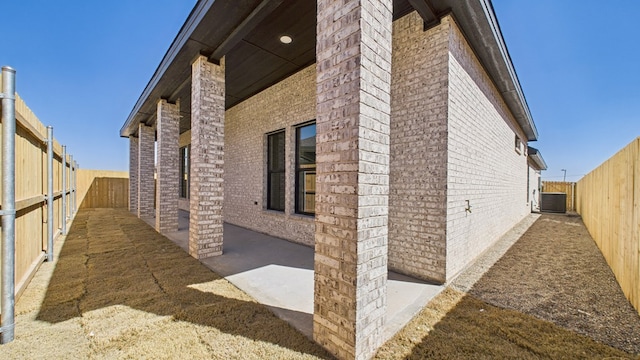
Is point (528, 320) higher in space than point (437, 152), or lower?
lower

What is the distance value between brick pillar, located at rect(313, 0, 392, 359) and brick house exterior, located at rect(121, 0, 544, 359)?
11 mm

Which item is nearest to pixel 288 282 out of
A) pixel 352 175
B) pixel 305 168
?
pixel 352 175

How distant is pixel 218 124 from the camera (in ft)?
15.6

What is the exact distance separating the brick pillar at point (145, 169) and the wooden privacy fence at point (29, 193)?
5.01m

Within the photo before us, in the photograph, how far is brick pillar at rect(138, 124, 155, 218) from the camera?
9.29 m

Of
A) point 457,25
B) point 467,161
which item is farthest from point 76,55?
point 467,161

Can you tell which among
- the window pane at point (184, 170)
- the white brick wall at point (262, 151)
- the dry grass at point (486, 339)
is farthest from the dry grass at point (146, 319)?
the window pane at point (184, 170)

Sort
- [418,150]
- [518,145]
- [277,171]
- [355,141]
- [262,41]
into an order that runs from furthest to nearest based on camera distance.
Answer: [518,145] → [277,171] → [262,41] → [418,150] → [355,141]

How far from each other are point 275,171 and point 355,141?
519 cm

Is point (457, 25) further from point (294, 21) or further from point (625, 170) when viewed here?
point (625, 170)

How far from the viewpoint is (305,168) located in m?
5.96

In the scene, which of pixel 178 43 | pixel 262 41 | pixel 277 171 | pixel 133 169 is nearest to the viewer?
pixel 178 43

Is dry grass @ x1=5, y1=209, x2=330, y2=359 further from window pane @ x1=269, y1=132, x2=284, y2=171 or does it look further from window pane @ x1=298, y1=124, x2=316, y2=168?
window pane @ x1=269, y1=132, x2=284, y2=171

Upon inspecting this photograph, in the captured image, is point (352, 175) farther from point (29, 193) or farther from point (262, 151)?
point (262, 151)
